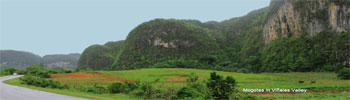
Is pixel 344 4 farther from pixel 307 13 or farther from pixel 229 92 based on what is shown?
pixel 229 92

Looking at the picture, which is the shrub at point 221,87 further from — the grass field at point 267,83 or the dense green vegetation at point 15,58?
the dense green vegetation at point 15,58

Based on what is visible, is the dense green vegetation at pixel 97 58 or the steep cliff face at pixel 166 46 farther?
the dense green vegetation at pixel 97 58

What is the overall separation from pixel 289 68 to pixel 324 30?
60.8ft

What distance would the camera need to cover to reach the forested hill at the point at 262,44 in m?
66.7

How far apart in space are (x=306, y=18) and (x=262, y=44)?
75.4ft

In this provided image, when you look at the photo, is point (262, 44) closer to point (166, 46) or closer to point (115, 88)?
point (166, 46)

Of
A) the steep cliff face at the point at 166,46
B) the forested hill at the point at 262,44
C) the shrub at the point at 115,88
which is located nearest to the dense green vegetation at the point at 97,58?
the forested hill at the point at 262,44

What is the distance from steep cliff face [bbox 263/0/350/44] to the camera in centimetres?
6962

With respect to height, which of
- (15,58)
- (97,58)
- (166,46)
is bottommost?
(97,58)

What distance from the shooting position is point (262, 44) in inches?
3964

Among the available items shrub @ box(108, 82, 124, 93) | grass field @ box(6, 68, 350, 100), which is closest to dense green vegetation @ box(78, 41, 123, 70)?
grass field @ box(6, 68, 350, 100)

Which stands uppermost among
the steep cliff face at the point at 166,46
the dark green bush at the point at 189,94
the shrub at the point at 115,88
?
the steep cliff face at the point at 166,46

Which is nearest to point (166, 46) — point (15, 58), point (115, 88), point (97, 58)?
point (97, 58)

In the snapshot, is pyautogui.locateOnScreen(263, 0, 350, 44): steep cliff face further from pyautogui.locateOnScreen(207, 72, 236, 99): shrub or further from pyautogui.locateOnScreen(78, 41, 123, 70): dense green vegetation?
pyautogui.locateOnScreen(78, 41, 123, 70): dense green vegetation
